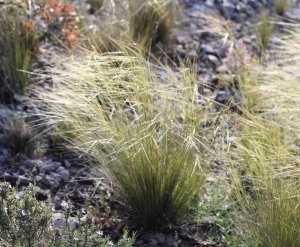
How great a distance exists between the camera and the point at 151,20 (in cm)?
468

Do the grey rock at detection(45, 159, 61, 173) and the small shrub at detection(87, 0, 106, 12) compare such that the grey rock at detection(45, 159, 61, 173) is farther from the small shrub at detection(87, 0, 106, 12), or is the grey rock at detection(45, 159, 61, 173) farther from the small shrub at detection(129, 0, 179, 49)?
the small shrub at detection(87, 0, 106, 12)

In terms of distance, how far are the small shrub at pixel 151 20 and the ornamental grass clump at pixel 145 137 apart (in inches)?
76.8

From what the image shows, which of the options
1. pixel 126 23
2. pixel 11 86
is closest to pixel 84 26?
pixel 126 23

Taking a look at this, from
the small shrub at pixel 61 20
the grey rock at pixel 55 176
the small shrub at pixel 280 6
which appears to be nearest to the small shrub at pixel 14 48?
the small shrub at pixel 61 20

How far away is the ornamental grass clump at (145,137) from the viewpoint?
2556mm

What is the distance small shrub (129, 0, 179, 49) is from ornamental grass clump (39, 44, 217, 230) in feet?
6.40

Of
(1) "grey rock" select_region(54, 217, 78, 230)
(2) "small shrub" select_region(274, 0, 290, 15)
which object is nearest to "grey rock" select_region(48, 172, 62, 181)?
(1) "grey rock" select_region(54, 217, 78, 230)

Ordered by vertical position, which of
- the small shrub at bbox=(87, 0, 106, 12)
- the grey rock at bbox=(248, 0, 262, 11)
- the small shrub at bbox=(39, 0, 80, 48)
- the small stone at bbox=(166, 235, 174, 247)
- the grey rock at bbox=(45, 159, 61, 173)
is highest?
the small shrub at bbox=(39, 0, 80, 48)

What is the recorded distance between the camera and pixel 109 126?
2531 millimetres

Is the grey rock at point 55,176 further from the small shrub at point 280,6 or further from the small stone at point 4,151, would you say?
the small shrub at point 280,6

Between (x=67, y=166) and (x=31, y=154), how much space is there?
0.24 meters

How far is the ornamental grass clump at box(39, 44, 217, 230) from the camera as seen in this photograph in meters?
2.56

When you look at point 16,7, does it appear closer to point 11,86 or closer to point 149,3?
point 11,86

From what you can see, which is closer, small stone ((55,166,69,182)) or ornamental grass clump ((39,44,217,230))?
ornamental grass clump ((39,44,217,230))
